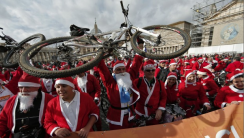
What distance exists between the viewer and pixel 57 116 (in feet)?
5.36

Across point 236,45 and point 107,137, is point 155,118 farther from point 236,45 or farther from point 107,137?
point 236,45

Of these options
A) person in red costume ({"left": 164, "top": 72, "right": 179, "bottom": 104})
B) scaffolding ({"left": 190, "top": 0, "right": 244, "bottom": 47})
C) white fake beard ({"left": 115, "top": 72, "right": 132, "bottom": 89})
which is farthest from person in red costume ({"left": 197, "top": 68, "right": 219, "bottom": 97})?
scaffolding ({"left": 190, "top": 0, "right": 244, "bottom": 47})

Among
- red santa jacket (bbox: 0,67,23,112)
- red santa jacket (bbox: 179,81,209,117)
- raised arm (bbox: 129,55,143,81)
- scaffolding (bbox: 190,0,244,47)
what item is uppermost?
scaffolding (bbox: 190,0,244,47)

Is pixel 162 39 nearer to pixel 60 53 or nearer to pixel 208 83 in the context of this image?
pixel 208 83

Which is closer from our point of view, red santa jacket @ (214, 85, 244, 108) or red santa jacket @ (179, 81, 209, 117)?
red santa jacket @ (214, 85, 244, 108)

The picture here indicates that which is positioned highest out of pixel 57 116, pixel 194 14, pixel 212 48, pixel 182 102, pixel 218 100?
pixel 194 14

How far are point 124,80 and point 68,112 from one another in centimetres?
109

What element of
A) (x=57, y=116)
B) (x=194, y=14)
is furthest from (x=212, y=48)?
(x=57, y=116)

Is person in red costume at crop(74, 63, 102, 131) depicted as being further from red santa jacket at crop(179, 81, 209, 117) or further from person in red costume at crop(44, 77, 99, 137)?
red santa jacket at crop(179, 81, 209, 117)

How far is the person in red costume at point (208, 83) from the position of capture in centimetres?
339

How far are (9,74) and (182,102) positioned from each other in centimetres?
775

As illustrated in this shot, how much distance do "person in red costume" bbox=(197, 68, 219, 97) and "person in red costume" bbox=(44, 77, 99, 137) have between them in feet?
12.0

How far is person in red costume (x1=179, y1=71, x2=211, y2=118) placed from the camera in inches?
104

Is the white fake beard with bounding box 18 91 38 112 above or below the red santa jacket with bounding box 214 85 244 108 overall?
above
